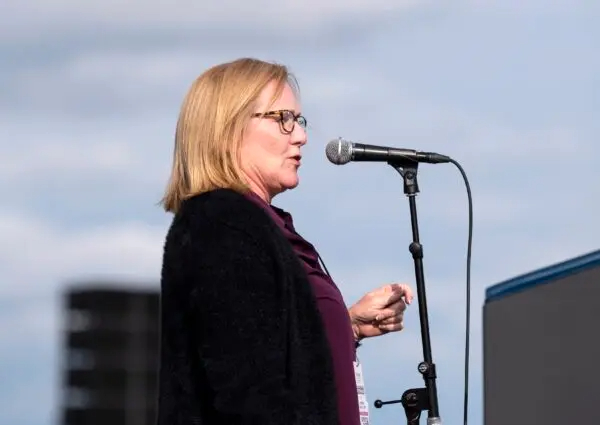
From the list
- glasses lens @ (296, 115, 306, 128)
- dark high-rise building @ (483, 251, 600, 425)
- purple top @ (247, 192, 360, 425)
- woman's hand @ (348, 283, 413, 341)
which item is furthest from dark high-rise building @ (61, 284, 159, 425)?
dark high-rise building @ (483, 251, 600, 425)

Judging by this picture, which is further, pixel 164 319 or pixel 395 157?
pixel 395 157

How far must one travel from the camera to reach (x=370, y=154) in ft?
14.5

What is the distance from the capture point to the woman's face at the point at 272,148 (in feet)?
10.5

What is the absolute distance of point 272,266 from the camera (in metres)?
3.01

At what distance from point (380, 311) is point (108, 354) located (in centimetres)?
89

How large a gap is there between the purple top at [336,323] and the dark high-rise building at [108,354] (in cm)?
65

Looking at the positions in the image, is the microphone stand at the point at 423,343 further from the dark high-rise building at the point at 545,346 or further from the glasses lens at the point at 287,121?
the glasses lens at the point at 287,121

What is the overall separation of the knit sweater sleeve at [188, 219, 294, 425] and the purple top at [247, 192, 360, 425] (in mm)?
147

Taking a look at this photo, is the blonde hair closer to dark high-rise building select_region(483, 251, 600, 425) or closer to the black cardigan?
the black cardigan

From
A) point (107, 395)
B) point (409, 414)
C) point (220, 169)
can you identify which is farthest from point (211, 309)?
point (409, 414)

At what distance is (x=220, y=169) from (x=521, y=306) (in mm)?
709

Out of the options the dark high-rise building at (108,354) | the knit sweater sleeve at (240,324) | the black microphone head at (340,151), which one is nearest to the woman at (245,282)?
the knit sweater sleeve at (240,324)

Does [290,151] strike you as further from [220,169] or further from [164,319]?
[164,319]

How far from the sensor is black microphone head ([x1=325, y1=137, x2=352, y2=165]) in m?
4.36
